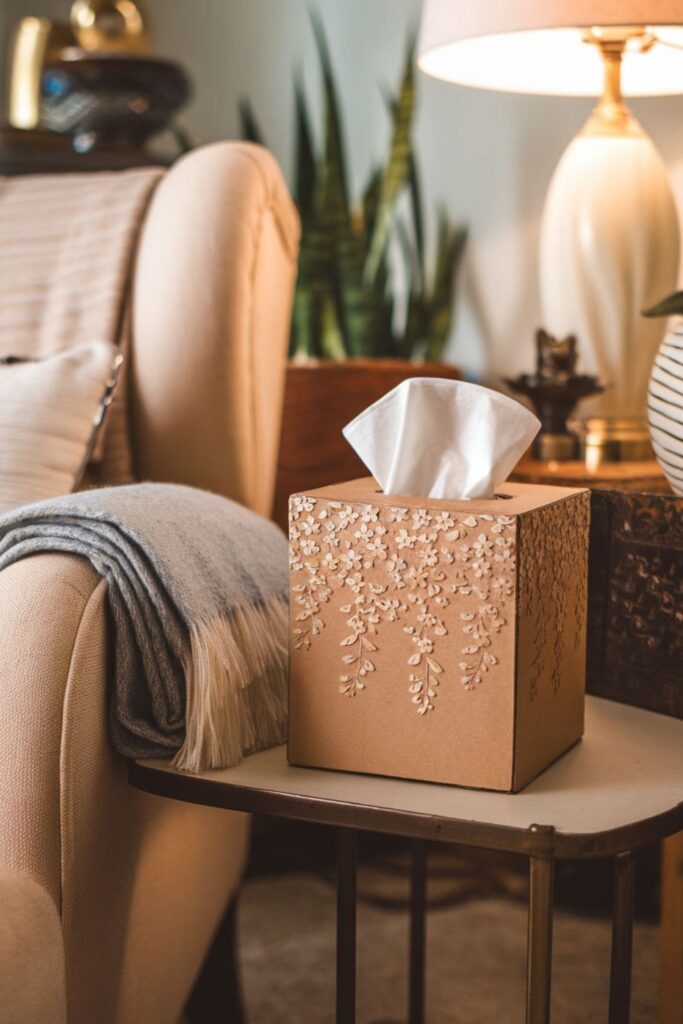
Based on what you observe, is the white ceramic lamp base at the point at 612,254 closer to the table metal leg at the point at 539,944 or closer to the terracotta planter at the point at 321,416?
the terracotta planter at the point at 321,416

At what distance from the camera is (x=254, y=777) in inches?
29.3

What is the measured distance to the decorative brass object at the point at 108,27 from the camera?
6.83 ft

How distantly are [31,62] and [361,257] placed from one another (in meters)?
0.88

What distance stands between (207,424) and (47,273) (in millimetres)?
270

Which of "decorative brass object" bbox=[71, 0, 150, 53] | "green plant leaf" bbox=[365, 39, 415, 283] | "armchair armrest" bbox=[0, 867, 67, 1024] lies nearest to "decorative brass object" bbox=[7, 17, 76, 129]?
"decorative brass object" bbox=[71, 0, 150, 53]

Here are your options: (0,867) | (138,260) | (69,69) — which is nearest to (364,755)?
(0,867)

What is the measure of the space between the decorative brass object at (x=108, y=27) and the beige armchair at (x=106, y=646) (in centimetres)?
93


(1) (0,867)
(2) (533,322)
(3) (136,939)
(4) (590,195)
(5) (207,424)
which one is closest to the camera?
(1) (0,867)

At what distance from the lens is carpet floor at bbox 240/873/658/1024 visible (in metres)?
1.34

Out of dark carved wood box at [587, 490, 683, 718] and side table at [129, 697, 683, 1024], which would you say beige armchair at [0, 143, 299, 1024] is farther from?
dark carved wood box at [587, 490, 683, 718]

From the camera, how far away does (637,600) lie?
854mm

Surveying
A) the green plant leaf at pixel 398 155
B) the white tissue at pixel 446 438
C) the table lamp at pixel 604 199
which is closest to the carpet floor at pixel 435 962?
the table lamp at pixel 604 199

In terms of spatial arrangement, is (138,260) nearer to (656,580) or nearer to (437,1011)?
(656,580)

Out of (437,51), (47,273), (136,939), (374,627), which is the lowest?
(136,939)
